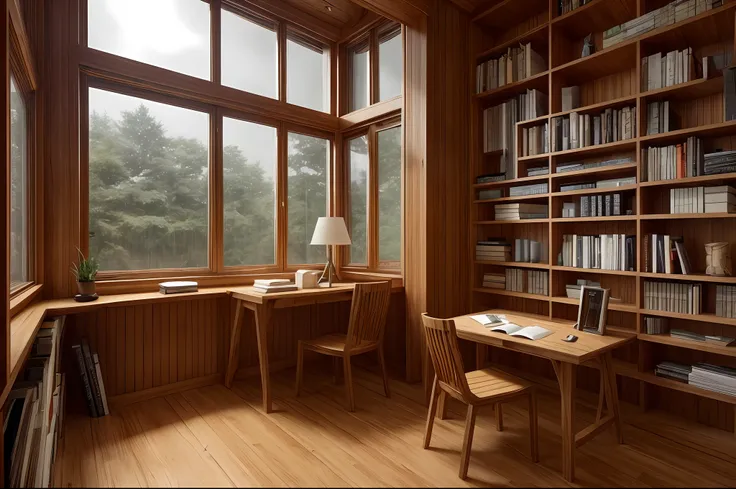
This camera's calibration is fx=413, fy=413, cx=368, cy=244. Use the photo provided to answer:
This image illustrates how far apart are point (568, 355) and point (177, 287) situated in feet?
7.99

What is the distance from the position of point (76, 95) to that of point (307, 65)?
203 centimetres

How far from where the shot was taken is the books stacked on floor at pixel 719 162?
225cm

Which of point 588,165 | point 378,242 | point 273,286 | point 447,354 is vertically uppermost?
point 588,165

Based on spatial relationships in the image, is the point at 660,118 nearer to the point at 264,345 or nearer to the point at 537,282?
the point at 537,282

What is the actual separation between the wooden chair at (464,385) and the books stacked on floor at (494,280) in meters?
1.15

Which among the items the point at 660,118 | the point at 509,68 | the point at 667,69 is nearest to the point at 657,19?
the point at 667,69

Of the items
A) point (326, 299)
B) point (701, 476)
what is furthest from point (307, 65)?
point (701, 476)

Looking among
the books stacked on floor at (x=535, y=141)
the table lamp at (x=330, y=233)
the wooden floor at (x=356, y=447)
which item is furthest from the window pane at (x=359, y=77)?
the wooden floor at (x=356, y=447)

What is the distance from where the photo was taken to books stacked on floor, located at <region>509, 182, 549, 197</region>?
301 cm

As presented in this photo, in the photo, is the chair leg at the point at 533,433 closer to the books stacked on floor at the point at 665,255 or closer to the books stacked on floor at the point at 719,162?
the books stacked on floor at the point at 665,255

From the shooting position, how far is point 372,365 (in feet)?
12.2

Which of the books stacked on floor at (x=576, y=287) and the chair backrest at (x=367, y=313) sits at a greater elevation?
the books stacked on floor at (x=576, y=287)

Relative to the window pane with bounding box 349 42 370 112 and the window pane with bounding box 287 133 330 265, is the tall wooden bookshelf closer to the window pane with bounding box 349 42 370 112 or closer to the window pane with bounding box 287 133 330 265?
the window pane with bounding box 349 42 370 112

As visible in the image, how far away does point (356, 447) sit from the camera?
7.37 feet
